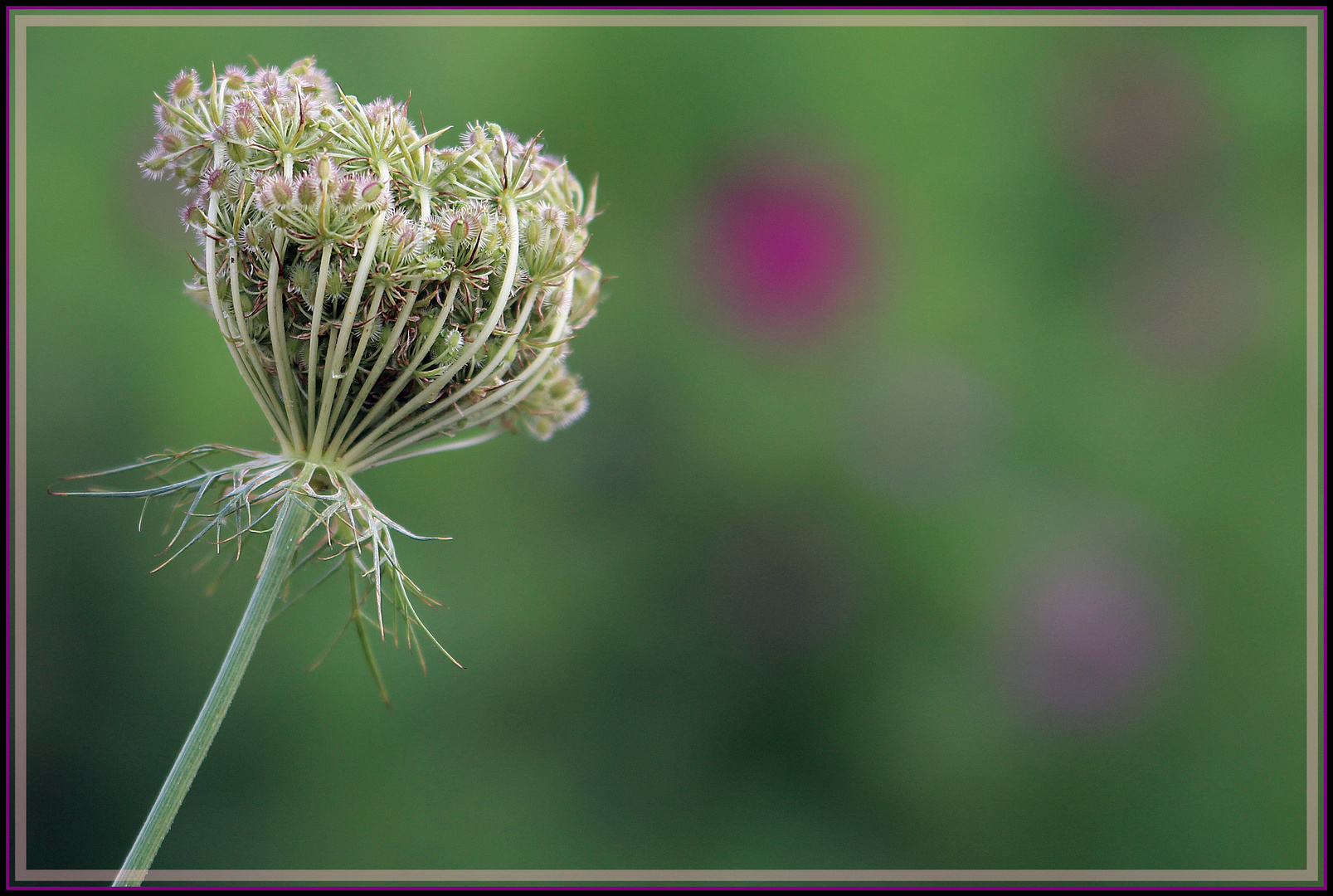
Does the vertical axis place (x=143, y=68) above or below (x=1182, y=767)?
above

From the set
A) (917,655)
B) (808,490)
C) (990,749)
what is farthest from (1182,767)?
(808,490)

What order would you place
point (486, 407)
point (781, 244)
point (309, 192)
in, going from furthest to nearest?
point (781, 244) < point (486, 407) < point (309, 192)

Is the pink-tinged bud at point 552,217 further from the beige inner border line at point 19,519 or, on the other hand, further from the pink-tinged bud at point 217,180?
the beige inner border line at point 19,519

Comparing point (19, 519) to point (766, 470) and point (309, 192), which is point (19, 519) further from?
point (766, 470)

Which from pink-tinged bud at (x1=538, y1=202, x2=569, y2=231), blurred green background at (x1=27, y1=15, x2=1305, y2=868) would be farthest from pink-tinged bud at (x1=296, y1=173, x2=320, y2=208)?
blurred green background at (x1=27, y1=15, x2=1305, y2=868)

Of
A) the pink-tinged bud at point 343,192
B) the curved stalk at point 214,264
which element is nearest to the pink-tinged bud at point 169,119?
the curved stalk at point 214,264

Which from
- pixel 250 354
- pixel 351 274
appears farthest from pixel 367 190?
pixel 250 354

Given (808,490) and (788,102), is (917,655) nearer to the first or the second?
(808,490)

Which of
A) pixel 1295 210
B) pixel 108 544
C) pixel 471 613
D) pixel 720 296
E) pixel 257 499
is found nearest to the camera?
pixel 257 499
